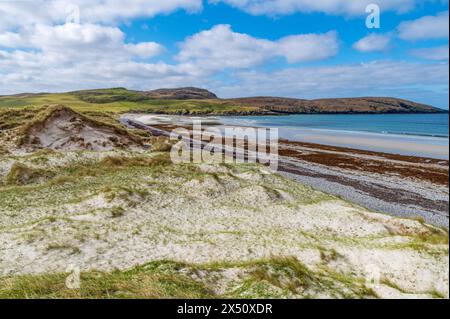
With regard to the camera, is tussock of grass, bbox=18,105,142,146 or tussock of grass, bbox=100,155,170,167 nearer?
tussock of grass, bbox=100,155,170,167

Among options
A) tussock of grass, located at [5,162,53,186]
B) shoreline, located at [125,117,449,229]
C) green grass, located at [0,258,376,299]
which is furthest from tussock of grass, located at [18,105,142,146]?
green grass, located at [0,258,376,299]

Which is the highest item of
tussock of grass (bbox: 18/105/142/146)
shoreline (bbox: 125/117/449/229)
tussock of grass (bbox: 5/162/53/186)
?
tussock of grass (bbox: 18/105/142/146)

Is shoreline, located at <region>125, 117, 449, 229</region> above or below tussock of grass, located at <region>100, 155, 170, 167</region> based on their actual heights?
below

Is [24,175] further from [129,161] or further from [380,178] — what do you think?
[380,178]

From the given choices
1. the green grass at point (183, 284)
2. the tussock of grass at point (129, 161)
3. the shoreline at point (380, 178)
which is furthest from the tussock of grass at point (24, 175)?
the shoreline at point (380, 178)

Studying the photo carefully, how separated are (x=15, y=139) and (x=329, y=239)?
43.3 metres

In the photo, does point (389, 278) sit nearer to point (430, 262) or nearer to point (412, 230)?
point (430, 262)

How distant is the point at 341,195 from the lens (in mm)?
33938

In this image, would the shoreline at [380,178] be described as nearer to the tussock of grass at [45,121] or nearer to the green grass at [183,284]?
the green grass at [183,284]

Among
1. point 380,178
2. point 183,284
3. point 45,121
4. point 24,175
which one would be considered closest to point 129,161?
point 24,175

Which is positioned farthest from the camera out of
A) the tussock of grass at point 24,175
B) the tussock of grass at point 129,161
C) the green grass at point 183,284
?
the tussock of grass at point 129,161

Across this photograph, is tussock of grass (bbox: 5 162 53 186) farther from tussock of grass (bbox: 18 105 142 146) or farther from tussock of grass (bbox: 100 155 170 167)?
tussock of grass (bbox: 18 105 142 146)

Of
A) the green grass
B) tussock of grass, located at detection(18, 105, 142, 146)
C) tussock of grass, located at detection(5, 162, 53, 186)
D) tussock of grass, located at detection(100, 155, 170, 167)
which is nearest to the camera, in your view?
the green grass

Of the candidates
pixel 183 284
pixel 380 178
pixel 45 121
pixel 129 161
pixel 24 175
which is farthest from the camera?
pixel 45 121
